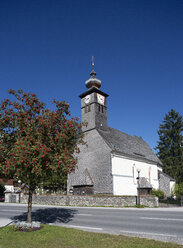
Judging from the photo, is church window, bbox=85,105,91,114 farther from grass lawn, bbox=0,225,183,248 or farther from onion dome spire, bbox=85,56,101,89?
grass lawn, bbox=0,225,183,248

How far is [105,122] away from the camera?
34219 mm

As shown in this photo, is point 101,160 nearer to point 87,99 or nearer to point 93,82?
point 87,99

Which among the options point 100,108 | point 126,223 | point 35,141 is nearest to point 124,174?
point 100,108

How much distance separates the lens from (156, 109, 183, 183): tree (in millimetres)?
45384

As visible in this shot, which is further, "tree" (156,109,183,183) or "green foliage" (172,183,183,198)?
"tree" (156,109,183,183)

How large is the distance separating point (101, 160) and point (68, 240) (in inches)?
886

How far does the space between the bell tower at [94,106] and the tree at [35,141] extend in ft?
73.3

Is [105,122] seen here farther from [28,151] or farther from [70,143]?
[28,151]

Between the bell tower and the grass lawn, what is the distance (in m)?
24.2

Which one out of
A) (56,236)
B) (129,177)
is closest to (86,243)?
(56,236)

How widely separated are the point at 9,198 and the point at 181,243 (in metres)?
31.0

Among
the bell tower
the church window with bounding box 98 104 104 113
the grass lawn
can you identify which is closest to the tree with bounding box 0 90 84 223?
the grass lawn

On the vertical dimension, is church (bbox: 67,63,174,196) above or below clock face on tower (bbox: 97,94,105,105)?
below

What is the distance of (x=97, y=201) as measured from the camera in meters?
22.3
